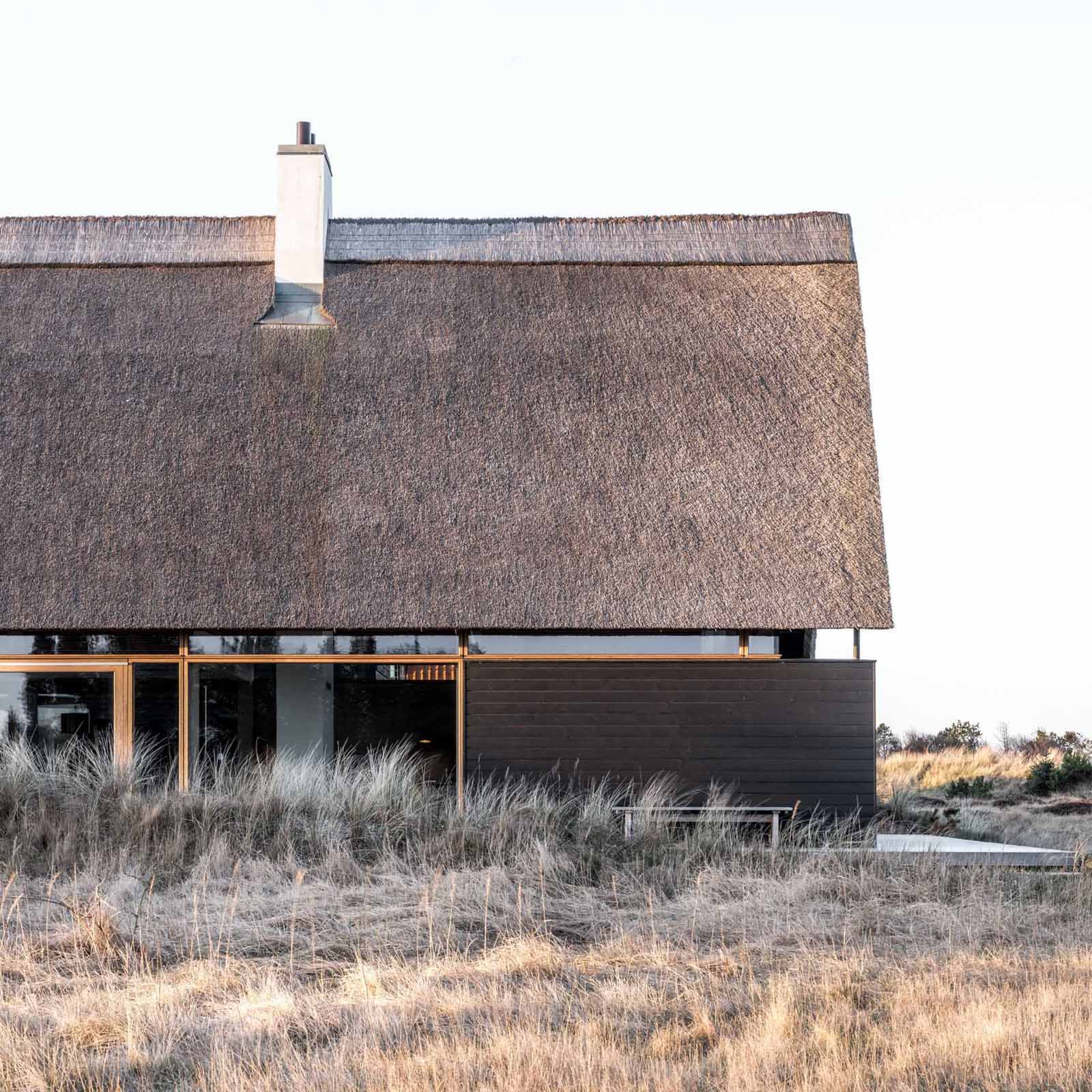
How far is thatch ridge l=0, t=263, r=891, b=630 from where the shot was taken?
1016 cm

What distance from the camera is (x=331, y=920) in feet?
23.0

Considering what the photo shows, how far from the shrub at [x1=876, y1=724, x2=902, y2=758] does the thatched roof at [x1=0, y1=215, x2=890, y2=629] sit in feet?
35.5

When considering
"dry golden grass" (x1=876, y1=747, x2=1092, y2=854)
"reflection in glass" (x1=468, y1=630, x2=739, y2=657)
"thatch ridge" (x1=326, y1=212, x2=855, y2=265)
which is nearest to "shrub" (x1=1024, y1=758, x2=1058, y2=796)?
"dry golden grass" (x1=876, y1=747, x2=1092, y2=854)

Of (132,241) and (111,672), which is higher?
(132,241)

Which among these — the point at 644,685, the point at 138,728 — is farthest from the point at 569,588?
the point at 138,728

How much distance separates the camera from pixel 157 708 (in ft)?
33.6

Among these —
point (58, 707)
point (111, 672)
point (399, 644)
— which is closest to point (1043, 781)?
point (399, 644)

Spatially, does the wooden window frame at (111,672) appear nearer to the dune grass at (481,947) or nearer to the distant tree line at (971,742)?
the dune grass at (481,947)

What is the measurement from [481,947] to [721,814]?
371cm

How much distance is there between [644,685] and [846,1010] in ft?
16.3

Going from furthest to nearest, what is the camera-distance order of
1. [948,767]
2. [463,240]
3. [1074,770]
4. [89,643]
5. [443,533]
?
[948,767] < [1074,770] < [463,240] < [443,533] < [89,643]

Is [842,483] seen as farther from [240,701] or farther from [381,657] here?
[240,701]

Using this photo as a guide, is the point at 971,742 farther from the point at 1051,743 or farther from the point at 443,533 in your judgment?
the point at 443,533

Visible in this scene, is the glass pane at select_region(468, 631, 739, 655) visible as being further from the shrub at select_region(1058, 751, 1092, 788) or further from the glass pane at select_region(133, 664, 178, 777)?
the shrub at select_region(1058, 751, 1092, 788)
